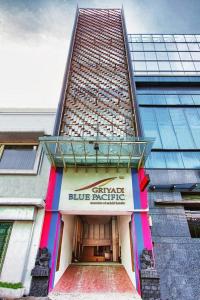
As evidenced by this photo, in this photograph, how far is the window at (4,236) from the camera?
532 centimetres

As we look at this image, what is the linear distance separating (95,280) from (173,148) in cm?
851

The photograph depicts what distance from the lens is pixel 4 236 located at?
5.57m

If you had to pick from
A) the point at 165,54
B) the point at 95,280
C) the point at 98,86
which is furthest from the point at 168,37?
the point at 95,280

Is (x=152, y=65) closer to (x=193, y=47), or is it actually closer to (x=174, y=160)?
(x=193, y=47)

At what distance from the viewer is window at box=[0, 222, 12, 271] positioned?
5324mm

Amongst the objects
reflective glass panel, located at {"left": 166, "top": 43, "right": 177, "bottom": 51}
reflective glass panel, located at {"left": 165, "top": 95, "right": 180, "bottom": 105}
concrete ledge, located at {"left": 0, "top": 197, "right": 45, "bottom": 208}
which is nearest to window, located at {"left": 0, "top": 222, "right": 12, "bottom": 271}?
concrete ledge, located at {"left": 0, "top": 197, "right": 45, "bottom": 208}

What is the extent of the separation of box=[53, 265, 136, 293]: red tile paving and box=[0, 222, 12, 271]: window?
6.56 ft

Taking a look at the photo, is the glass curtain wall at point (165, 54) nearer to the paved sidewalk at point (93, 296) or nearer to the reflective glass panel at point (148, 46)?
the reflective glass panel at point (148, 46)

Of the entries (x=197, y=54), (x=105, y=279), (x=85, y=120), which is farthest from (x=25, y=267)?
(x=197, y=54)

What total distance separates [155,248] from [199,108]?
1114 cm

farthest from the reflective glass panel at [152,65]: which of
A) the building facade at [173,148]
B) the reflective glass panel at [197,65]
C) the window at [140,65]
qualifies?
the reflective glass panel at [197,65]

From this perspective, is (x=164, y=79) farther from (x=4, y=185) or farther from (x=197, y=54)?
(x=4, y=185)

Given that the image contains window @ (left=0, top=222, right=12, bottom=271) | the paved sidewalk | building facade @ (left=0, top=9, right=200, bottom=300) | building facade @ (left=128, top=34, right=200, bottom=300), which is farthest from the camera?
building facade @ (left=128, top=34, right=200, bottom=300)

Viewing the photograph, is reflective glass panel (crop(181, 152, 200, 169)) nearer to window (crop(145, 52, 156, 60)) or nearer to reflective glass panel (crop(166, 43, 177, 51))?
window (crop(145, 52, 156, 60))
